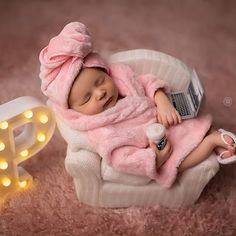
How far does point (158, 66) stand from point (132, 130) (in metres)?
0.29

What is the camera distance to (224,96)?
2037 millimetres

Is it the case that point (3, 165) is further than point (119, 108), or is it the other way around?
point (3, 165)

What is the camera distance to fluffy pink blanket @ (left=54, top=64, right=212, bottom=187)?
4.64 ft

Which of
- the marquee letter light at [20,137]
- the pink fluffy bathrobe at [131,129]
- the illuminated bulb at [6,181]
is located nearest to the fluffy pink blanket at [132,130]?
the pink fluffy bathrobe at [131,129]

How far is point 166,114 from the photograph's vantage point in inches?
58.4

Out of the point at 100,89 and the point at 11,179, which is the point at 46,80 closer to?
the point at 100,89

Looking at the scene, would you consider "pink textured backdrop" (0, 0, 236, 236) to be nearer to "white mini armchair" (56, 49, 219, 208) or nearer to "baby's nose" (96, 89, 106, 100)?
"white mini armchair" (56, 49, 219, 208)

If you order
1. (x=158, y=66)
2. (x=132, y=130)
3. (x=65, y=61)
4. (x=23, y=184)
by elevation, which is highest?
(x=65, y=61)

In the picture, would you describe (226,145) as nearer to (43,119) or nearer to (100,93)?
(100,93)

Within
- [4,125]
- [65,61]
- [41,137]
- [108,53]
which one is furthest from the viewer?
[108,53]

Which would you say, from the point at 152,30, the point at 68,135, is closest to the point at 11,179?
the point at 68,135

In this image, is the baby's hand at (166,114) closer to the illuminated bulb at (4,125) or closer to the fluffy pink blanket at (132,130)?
the fluffy pink blanket at (132,130)

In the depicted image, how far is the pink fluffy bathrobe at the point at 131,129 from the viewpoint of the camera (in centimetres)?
141

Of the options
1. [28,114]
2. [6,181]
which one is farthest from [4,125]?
[6,181]
